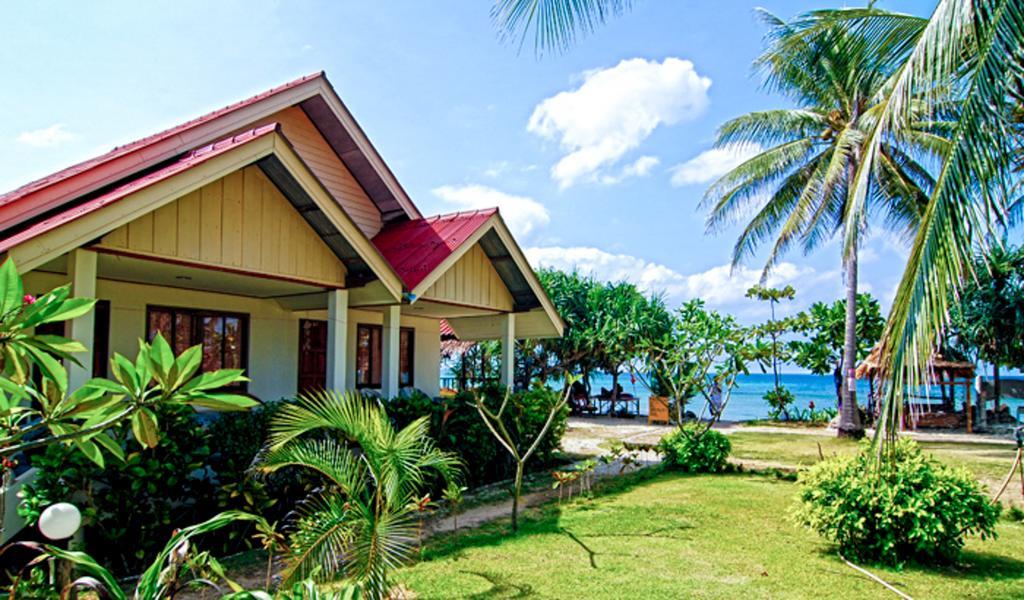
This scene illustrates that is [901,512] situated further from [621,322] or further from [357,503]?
[621,322]

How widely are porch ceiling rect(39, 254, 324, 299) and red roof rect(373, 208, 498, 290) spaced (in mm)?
1408

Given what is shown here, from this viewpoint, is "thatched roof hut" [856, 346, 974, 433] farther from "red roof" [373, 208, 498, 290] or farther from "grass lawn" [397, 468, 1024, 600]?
"red roof" [373, 208, 498, 290]

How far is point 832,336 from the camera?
1007 inches

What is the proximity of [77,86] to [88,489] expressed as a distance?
446cm

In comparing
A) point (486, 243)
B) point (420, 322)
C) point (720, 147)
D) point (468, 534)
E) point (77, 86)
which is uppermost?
point (720, 147)

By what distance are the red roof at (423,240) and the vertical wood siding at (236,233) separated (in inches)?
55.2

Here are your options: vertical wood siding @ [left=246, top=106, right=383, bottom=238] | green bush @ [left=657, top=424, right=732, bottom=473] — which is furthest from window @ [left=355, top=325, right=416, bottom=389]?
green bush @ [left=657, top=424, right=732, bottom=473]

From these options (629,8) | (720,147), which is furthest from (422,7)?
(720,147)

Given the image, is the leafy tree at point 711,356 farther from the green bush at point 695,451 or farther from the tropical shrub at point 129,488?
the tropical shrub at point 129,488

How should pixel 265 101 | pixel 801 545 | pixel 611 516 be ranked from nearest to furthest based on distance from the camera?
pixel 801 545, pixel 611 516, pixel 265 101

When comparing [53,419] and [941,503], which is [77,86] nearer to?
[53,419]

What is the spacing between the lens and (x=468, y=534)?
7.91m

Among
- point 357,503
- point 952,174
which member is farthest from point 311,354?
point 952,174

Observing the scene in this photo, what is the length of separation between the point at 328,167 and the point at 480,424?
559 cm
